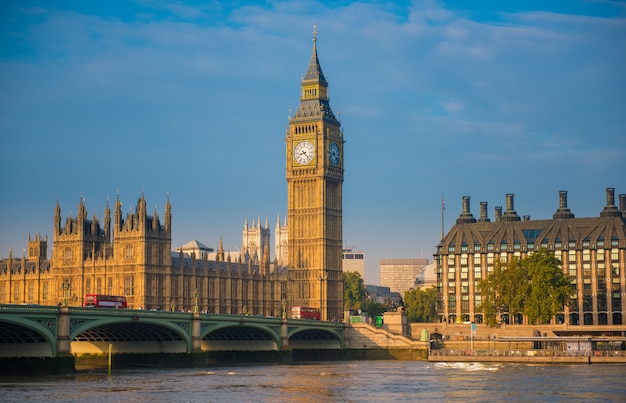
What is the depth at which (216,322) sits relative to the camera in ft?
410

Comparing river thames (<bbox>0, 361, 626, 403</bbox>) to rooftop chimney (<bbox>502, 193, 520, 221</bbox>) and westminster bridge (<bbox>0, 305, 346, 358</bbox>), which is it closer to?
westminster bridge (<bbox>0, 305, 346, 358</bbox>)

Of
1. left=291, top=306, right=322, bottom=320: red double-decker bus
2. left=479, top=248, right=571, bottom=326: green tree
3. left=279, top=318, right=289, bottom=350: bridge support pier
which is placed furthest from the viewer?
left=291, top=306, right=322, bottom=320: red double-decker bus

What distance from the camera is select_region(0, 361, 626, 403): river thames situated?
8500cm

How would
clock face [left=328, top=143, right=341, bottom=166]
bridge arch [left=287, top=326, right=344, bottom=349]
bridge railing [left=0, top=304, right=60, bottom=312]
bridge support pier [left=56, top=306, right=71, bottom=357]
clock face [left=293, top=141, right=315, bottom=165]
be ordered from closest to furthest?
bridge railing [left=0, top=304, right=60, bottom=312] → bridge support pier [left=56, top=306, right=71, bottom=357] → bridge arch [left=287, top=326, right=344, bottom=349] → clock face [left=293, top=141, right=315, bottom=165] → clock face [left=328, top=143, right=341, bottom=166]

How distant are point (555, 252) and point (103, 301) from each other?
78.5m

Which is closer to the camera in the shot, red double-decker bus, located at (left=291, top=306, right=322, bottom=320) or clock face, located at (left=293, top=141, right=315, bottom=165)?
red double-decker bus, located at (left=291, top=306, right=322, bottom=320)

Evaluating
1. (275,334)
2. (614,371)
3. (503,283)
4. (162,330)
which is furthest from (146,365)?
(503,283)

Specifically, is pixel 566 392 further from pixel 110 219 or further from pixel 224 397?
pixel 110 219

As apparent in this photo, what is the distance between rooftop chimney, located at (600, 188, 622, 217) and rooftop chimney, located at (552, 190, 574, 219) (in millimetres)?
5598

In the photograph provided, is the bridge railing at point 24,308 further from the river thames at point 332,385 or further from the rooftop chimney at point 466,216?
the rooftop chimney at point 466,216

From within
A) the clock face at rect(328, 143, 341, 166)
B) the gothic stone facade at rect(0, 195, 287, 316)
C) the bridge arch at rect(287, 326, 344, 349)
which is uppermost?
the clock face at rect(328, 143, 341, 166)

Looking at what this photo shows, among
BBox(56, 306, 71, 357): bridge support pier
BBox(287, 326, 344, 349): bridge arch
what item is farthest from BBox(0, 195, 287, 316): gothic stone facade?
BBox(56, 306, 71, 357): bridge support pier

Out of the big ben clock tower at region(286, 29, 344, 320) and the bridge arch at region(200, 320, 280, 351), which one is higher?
the big ben clock tower at region(286, 29, 344, 320)

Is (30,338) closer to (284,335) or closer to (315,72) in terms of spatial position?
(284,335)
